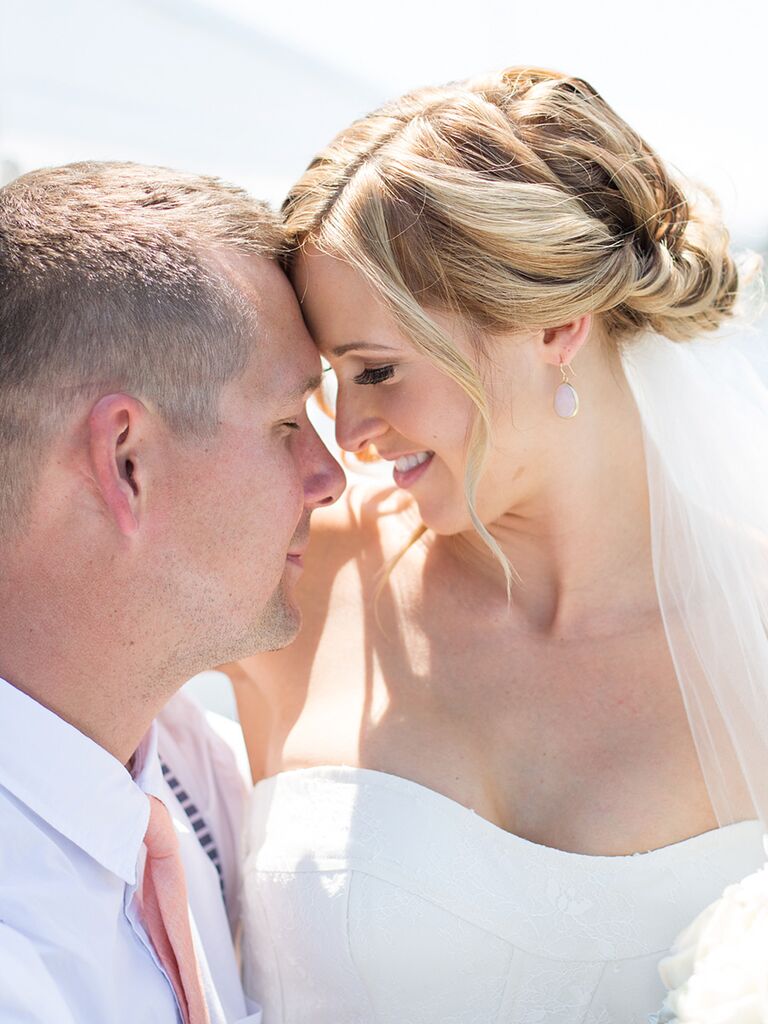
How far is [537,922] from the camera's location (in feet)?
7.00

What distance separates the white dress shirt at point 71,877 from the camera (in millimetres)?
1710

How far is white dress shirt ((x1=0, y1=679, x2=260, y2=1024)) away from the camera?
171 centimetres

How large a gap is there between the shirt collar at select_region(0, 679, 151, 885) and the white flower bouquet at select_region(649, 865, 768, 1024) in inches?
35.7

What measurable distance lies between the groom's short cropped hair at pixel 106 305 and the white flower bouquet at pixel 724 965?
3.92 ft

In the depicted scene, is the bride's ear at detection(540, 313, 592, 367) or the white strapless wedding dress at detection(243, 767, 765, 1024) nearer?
the white strapless wedding dress at detection(243, 767, 765, 1024)

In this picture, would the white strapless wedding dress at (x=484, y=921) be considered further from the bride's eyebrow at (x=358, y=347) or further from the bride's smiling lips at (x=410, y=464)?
the bride's eyebrow at (x=358, y=347)

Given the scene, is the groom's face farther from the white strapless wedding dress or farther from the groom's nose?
the white strapless wedding dress

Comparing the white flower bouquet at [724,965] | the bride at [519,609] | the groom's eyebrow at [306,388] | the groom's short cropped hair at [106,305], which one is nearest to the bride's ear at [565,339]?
the bride at [519,609]

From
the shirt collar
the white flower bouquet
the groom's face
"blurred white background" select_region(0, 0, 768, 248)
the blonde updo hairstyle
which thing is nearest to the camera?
the white flower bouquet

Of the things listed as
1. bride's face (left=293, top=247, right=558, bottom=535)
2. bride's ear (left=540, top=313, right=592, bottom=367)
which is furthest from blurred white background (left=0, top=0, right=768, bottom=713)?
bride's face (left=293, top=247, right=558, bottom=535)

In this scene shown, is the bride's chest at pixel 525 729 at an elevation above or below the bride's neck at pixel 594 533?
below

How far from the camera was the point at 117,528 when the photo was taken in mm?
1907

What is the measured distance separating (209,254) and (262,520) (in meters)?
0.50

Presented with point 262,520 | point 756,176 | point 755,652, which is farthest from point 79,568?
point 756,176
